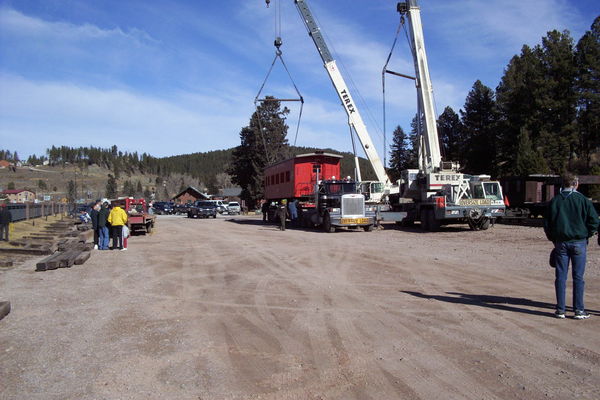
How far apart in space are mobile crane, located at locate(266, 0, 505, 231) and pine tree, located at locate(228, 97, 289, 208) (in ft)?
141

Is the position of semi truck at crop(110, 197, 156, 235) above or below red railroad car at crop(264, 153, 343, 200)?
below

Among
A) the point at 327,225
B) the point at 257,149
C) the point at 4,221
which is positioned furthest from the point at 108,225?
the point at 257,149

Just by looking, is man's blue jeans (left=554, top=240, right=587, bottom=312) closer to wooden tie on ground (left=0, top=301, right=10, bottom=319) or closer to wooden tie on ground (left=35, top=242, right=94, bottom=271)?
wooden tie on ground (left=0, top=301, right=10, bottom=319)

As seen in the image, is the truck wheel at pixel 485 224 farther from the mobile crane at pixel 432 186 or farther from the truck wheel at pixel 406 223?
the truck wheel at pixel 406 223

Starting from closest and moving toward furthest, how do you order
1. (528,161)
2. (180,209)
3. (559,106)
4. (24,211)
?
(24,211) < (528,161) < (559,106) < (180,209)

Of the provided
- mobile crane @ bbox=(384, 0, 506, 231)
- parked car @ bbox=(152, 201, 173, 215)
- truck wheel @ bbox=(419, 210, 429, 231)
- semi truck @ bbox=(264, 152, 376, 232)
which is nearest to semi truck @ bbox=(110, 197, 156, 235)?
semi truck @ bbox=(264, 152, 376, 232)

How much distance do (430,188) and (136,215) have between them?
14.8 metres

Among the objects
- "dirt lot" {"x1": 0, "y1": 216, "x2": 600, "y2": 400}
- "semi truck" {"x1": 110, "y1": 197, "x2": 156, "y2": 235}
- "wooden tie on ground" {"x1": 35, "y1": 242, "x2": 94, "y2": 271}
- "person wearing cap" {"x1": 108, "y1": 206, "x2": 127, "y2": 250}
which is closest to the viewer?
"dirt lot" {"x1": 0, "y1": 216, "x2": 600, "y2": 400}

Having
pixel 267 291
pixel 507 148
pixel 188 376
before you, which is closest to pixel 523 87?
pixel 507 148

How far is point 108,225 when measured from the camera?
18109 millimetres

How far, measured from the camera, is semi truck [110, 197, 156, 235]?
81.4 ft

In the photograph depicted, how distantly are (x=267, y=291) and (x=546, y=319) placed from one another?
15.6ft

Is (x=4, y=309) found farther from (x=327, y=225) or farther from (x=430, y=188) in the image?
(x=430, y=188)

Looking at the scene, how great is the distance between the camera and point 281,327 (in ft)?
22.2
